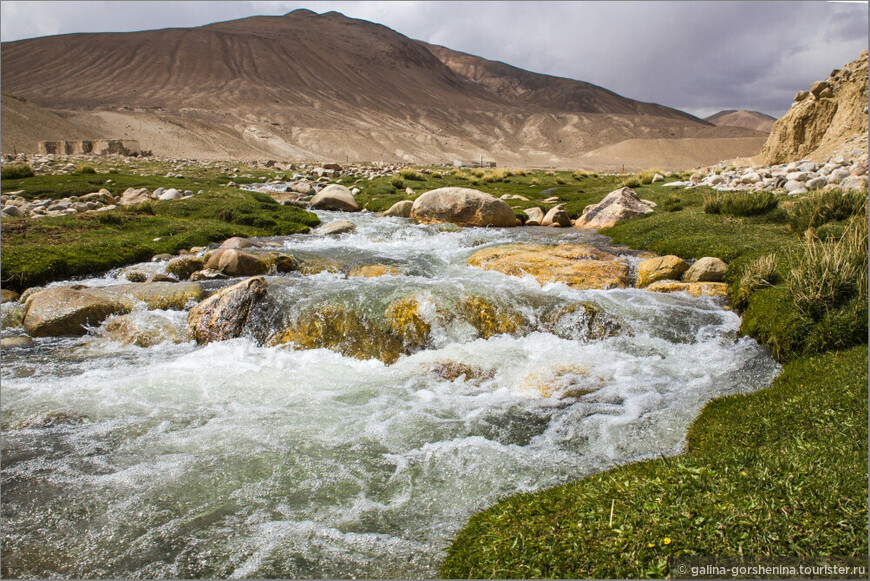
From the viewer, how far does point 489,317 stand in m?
9.82

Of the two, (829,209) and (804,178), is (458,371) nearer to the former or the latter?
(829,209)

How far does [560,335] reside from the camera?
9.57 metres

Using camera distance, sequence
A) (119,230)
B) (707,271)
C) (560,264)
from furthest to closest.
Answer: (119,230)
(560,264)
(707,271)

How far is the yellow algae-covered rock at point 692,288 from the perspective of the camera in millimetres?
10919

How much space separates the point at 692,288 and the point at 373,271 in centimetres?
770

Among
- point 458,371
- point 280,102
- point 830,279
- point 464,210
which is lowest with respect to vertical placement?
point 458,371

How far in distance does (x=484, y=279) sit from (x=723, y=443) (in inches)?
314

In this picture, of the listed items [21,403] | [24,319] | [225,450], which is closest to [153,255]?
[24,319]

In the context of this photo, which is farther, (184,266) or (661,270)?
(184,266)

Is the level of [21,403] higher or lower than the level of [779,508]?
lower

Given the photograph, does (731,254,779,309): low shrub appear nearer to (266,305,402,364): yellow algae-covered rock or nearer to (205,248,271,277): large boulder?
(266,305,402,364): yellow algae-covered rock

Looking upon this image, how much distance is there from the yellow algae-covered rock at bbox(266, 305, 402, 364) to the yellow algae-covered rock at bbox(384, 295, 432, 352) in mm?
169

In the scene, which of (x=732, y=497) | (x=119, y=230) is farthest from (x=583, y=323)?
(x=119, y=230)

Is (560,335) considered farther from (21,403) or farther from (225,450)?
(21,403)
